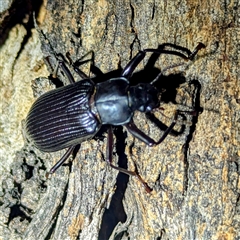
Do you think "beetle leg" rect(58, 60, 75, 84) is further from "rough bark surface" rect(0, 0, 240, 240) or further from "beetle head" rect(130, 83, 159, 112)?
"beetle head" rect(130, 83, 159, 112)

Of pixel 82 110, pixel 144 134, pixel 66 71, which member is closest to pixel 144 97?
pixel 144 134

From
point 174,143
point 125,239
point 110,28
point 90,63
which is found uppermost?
point 110,28

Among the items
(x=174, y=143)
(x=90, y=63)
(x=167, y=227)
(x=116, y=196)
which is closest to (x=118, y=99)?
(x=90, y=63)

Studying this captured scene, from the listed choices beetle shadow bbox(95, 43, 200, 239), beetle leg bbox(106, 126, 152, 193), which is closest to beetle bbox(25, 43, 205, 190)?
beetle leg bbox(106, 126, 152, 193)

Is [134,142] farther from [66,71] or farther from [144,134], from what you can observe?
[66,71]

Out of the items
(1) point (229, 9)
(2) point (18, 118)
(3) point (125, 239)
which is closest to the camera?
(1) point (229, 9)

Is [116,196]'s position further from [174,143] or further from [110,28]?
[110,28]
